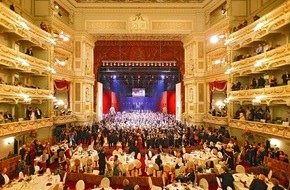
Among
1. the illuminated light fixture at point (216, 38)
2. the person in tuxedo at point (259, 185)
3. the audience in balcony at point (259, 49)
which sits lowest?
the person in tuxedo at point (259, 185)

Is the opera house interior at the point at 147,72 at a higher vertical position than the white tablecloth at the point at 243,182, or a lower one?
higher

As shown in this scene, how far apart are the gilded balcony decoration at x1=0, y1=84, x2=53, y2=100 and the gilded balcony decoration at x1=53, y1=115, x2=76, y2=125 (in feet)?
6.27

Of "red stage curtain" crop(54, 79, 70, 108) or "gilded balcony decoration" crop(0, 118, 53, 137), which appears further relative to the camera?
"red stage curtain" crop(54, 79, 70, 108)

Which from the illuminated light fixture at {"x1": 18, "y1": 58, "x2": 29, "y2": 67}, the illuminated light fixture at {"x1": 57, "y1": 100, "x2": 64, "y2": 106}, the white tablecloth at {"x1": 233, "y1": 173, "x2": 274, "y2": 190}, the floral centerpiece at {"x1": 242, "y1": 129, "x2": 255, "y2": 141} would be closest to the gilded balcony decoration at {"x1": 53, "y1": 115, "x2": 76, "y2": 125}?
the illuminated light fixture at {"x1": 57, "y1": 100, "x2": 64, "y2": 106}

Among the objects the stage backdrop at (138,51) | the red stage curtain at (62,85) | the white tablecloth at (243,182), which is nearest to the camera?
the white tablecloth at (243,182)

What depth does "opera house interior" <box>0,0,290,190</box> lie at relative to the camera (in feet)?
37.2

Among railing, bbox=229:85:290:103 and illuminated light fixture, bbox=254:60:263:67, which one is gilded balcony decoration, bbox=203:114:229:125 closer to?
railing, bbox=229:85:290:103

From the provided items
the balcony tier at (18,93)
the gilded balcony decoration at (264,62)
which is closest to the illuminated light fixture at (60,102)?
the balcony tier at (18,93)

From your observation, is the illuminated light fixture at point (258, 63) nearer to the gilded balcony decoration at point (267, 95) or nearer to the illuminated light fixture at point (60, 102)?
the gilded balcony decoration at point (267, 95)

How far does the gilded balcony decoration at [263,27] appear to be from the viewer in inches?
497

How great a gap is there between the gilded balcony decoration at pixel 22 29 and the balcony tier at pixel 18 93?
3072 millimetres

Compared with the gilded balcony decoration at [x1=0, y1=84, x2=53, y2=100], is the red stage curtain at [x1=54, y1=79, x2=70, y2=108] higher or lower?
higher

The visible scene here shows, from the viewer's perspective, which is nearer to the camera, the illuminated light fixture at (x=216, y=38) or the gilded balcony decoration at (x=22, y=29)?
the gilded balcony decoration at (x=22, y=29)

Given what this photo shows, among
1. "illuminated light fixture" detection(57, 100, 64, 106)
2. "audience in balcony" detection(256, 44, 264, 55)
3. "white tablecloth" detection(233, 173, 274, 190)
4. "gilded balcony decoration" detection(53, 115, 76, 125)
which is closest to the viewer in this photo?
"white tablecloth" detection(233, 173, 274, 190)
